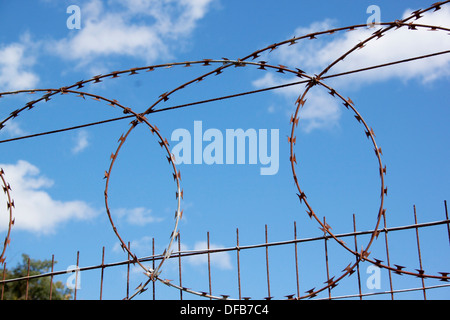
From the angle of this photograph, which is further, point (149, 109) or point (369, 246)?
point (149, 109)

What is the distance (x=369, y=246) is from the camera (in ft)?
14.4
